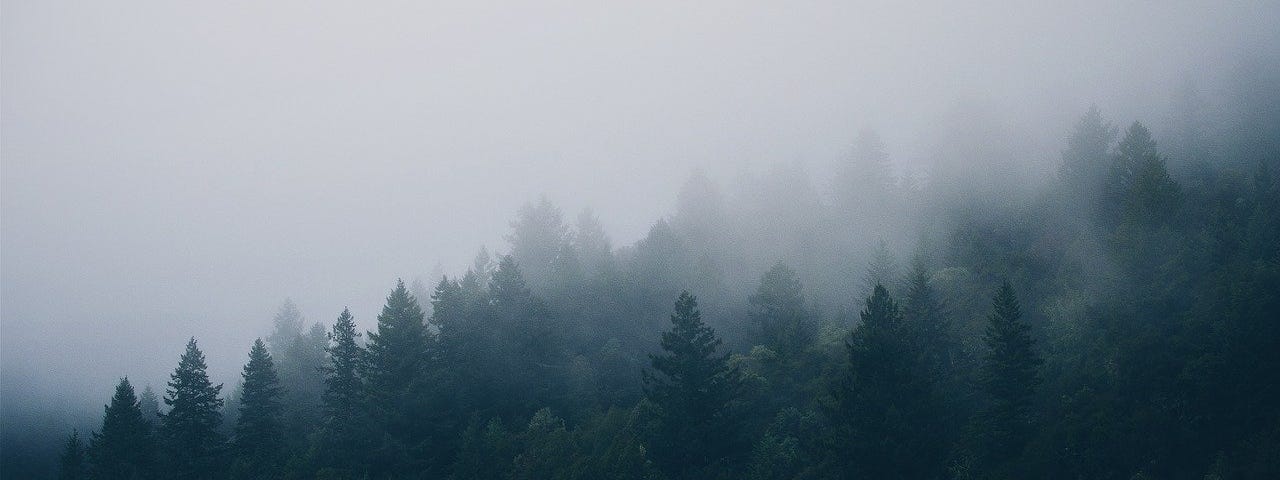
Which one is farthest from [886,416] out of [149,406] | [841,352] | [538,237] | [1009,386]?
[149,406]

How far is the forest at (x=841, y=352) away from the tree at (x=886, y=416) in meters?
0.12

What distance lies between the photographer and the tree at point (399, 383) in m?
44.2

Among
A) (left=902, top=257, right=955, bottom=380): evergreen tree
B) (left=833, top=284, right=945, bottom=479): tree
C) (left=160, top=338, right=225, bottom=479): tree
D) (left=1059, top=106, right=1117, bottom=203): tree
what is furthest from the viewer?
(left=1059, top=106, right=1117, bottom=203): tree

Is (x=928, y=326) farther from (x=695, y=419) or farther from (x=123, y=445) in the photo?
(x=123, y=445)

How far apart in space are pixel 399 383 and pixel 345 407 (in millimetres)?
6958

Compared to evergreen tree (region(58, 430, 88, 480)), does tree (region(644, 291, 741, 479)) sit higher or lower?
lower

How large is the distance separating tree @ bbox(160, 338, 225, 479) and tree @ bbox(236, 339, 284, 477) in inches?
73.2

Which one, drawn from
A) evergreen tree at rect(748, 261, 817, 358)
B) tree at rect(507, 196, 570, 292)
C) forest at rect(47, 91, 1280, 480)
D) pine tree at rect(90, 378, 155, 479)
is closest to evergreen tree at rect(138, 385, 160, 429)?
forest at rect(47, 91, 1280, 480)

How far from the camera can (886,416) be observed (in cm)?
2955

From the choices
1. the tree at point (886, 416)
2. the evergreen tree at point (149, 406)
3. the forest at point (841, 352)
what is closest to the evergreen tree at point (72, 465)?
the forest at point (841, 352)

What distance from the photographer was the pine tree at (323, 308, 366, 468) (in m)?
45.2

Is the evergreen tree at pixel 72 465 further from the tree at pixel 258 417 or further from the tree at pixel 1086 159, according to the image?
the tree at pixel 1086 159

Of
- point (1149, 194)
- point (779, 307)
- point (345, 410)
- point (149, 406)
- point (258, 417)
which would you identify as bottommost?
point (345, 410)

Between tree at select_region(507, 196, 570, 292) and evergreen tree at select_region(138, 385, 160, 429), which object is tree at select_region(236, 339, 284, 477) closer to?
tree at select_region(507, 196, 570, 292)
